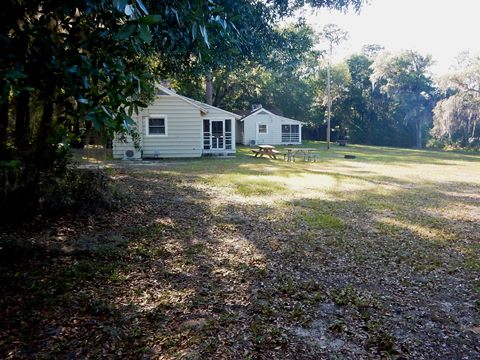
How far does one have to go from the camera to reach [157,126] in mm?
18156

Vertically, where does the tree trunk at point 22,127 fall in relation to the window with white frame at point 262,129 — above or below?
below

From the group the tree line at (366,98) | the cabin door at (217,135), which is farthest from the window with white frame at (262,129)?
the cabin door at (217,135)

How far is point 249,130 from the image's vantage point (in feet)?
111

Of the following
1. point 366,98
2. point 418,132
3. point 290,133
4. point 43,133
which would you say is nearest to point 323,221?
point 43,133

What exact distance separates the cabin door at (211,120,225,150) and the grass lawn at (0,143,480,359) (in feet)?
44.7

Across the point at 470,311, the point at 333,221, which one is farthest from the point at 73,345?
the point at 333,221

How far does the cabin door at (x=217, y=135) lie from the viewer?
68.9 feet

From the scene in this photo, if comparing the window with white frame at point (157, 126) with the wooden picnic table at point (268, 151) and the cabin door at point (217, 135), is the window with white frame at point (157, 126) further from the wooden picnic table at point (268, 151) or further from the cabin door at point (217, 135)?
the wooden picnic table at point (268, 151)

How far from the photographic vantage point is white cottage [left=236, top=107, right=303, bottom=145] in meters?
33.9

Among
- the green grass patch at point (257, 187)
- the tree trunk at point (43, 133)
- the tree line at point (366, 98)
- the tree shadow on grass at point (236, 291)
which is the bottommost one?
the tree shadow on grass at point (236, 291)

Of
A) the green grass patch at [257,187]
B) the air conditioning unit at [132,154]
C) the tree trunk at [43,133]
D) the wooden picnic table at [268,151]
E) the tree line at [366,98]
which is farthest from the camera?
the tree line at [366,98]

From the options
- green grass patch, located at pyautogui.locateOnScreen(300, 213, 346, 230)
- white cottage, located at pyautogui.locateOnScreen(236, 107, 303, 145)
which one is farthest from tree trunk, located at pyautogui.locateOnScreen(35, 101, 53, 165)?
white cottage, located at pyautogui.locateOnScreen(236, 107, 303, 145)

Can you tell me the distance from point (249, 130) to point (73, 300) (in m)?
31.1

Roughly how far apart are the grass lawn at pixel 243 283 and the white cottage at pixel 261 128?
26.7 meters
